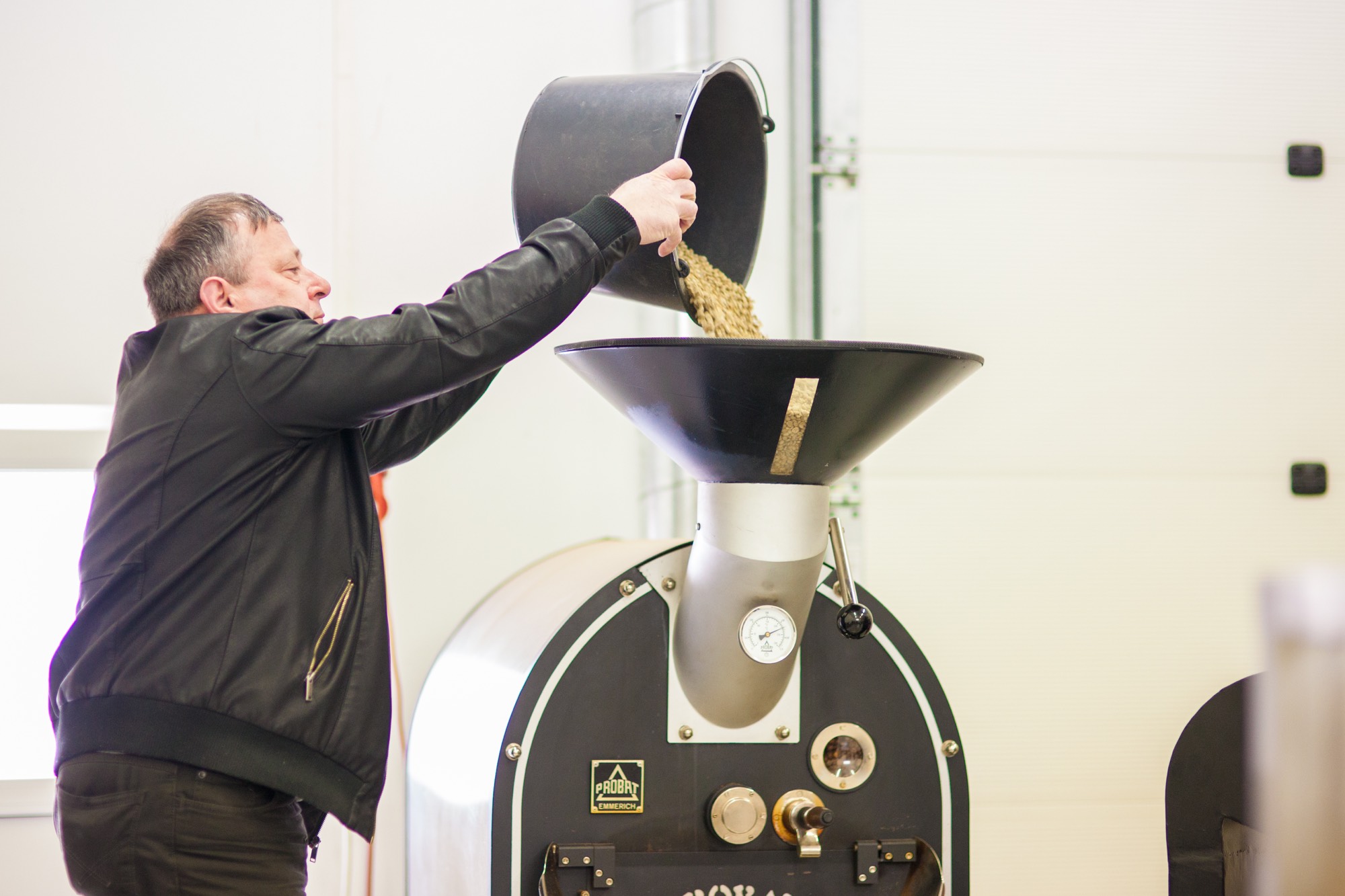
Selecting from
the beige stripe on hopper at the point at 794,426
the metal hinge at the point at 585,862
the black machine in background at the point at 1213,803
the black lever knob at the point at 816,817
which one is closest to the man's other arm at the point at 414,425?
the beige stripe on hopper at the point at 794,426

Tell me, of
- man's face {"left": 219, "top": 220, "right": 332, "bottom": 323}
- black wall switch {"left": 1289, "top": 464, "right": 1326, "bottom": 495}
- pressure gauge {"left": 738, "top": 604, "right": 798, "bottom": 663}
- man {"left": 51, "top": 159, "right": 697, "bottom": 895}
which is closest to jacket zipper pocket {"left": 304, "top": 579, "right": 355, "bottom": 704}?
man {"left": 51, "top": 159, "right": 697, "bottom": 895}

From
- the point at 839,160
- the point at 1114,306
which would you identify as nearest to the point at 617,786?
the point at 839,160

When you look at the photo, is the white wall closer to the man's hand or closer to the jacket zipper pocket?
the man's hand

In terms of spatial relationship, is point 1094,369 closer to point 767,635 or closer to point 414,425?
point 767,635

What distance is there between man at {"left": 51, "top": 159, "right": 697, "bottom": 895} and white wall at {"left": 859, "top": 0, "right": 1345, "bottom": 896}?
1.22 meters

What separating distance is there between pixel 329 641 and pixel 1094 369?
1.77 m

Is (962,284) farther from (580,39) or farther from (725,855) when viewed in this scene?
(725,855)

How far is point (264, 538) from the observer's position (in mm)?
1461

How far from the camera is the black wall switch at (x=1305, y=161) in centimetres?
266

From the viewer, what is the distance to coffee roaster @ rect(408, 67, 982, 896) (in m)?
1.56

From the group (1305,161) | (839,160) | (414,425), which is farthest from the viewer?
(1305,161)

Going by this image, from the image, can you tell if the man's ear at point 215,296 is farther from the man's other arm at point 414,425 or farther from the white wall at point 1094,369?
the white wall at point 1094,369

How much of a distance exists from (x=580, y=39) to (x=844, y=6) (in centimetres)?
55

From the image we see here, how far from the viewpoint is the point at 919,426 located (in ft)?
8.42
